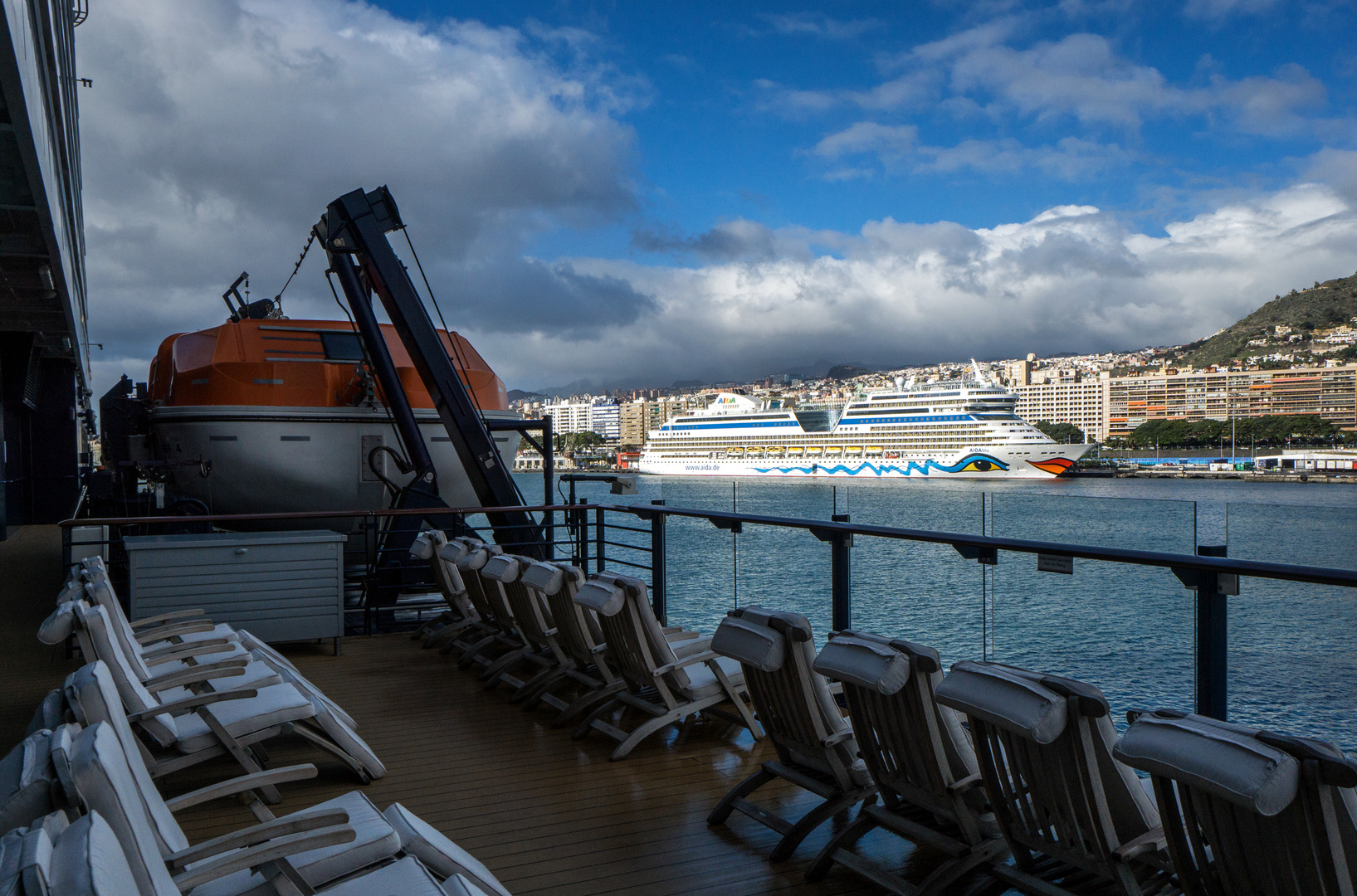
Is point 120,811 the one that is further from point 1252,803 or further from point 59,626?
point 59,626

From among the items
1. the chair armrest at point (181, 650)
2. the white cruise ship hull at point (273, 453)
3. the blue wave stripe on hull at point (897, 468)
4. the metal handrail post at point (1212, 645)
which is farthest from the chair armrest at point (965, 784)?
the blue wave stripe on hull at point (897, 468)

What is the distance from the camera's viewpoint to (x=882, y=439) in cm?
6291

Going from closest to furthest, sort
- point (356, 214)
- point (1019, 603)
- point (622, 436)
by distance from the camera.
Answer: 1. point (1019, 603)
2. point (356, 214)
3. point (622, 436)

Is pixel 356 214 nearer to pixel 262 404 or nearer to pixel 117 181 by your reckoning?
pixel 262 404

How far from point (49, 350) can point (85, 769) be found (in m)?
17.0

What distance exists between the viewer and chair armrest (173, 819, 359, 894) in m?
1.91

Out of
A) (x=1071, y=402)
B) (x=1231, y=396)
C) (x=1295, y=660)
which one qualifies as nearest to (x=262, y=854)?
(x=1295, y=660)

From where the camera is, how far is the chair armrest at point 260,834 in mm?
1974

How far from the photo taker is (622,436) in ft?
524

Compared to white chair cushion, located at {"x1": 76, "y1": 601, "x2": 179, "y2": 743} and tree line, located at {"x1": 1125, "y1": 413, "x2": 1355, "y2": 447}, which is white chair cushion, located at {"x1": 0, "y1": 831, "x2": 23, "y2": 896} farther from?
tree line, located at {"x1": 1125, "y1": 413, "x2": 1355, "y2": 447}

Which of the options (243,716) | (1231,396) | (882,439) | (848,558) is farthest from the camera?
(1231,396)

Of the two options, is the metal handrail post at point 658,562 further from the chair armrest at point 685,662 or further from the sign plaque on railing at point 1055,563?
the sign plaque on railing at point 1055,563

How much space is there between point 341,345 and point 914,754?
31.8ft

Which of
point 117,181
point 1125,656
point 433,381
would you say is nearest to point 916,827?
point 1125,656
